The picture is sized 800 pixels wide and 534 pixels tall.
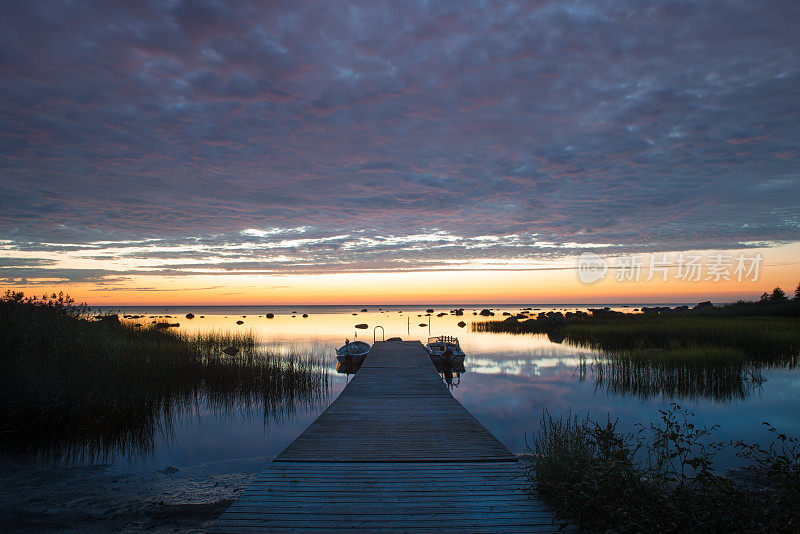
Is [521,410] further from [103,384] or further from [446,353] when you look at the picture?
[103,384]

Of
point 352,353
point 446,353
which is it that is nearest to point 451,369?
point 446,353

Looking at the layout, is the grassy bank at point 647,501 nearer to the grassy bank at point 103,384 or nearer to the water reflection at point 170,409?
the water reflection at point 170,409

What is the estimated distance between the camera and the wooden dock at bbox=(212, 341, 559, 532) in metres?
5.02

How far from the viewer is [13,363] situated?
11.5m

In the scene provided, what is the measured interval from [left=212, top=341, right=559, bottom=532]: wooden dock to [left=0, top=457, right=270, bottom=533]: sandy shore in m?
1.30

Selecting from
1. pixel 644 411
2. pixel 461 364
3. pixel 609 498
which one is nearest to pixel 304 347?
pixel 461 364

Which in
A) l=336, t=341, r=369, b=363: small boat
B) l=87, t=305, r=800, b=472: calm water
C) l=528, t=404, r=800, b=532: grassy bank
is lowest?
l=87, t=305, r=800, b=472: calm water

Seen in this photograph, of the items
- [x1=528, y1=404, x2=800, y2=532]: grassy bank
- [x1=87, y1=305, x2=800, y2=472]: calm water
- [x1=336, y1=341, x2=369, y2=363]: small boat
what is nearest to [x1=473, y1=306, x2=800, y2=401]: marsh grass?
[x1=87, y1=305, x2=800, y2=472]: calm water

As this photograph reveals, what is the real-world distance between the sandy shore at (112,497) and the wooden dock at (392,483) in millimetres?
1297

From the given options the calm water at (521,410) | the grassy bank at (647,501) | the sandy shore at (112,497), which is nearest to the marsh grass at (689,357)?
the calm water at (521,410)

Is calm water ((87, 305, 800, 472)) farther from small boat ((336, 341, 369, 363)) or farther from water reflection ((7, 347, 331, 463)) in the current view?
small boat ((336, 341, 369, 363))

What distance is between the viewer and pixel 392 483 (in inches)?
241

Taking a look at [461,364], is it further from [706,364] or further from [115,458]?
[115,458]

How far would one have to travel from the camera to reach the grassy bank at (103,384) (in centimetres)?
1002
